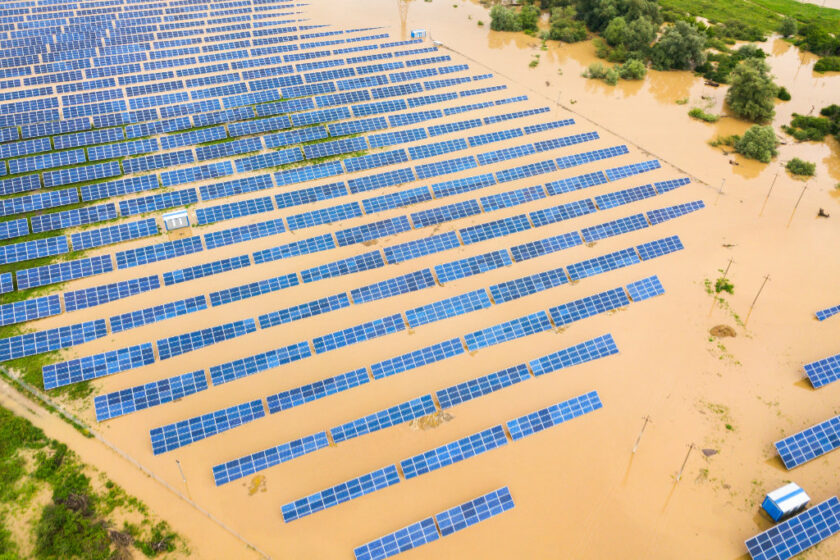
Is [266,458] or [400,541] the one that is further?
[266,458]

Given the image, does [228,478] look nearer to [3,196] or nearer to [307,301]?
[307,301]

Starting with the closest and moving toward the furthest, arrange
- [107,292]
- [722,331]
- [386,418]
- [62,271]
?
[386,418] → [722,331] → [107,292] → [62,271]

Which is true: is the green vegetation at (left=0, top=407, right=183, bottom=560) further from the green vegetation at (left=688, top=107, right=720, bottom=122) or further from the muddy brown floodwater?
the green vegetation at (left=688, top=107, right=720, bottom=122)

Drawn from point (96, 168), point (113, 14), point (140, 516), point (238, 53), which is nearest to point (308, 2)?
point (238, 53)

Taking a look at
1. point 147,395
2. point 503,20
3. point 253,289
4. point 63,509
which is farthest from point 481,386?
point 503,20

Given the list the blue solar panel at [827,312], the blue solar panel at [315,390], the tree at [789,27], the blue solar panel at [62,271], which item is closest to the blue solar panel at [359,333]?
the blue solar panel at [315,390]

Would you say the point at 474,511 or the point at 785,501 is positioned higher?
the point at 785,501

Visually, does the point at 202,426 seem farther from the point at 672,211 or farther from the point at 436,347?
the point at 672,211
